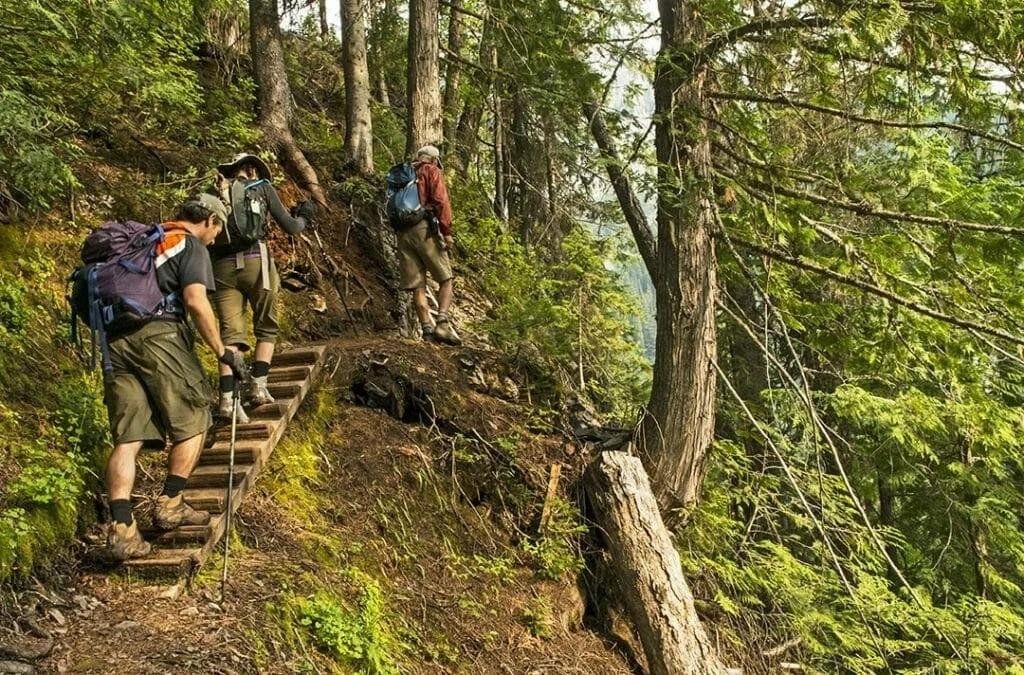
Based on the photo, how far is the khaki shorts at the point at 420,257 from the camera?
7.38m

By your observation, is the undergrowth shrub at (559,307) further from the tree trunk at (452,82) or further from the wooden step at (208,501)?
the wooden step at (208,501)

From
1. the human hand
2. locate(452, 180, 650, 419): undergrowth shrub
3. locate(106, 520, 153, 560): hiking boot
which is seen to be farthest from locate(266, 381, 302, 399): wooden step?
locate(452, 180, 650, 419): undergrowth shrub

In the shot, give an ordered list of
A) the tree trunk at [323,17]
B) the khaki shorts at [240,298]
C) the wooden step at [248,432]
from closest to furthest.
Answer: the wooden step at [248,432], the khaki shorts at [240,298], the tree trunk at [323,17]

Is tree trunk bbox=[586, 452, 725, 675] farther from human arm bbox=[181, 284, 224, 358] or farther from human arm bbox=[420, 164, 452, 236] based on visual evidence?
human arm bbox=[181, 284, 224, 358]

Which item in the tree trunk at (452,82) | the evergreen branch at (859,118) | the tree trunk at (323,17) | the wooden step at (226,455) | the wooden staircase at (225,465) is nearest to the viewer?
the wooden staircase at (225,465)

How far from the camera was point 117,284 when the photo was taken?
4.03 meters

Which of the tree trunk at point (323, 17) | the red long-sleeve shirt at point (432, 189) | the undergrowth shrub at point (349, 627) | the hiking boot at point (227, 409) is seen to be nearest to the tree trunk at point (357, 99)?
the red long-sleeve shirt at point (432, 189)

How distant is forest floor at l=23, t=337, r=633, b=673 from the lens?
365cm

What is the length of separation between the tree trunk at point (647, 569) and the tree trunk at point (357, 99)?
5254mm

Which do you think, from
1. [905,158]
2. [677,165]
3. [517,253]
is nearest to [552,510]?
[677,165]

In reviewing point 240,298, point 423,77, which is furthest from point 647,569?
point 423,77

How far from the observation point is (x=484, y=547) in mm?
5996

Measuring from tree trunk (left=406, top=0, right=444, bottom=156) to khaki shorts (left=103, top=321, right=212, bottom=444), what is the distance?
4533 millimetres

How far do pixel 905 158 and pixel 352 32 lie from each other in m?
8.40
